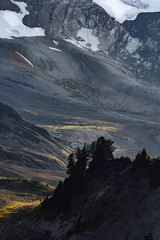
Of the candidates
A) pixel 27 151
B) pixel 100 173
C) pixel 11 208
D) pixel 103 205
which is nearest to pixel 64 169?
pixel 27 151

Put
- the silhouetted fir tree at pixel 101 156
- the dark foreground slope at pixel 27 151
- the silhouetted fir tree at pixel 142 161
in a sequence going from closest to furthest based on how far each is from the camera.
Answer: the silhouetted fir tree at pixel 142 161 < the silhouetted fir tree at pixel 101 156 < the dark foreground slope at pixel 27 151

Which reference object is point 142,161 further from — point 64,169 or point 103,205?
point 64,169

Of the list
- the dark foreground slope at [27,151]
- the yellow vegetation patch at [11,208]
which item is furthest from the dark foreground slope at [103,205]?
the dark foreground slope at [27,151]

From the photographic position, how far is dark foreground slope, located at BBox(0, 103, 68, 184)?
6694 cm

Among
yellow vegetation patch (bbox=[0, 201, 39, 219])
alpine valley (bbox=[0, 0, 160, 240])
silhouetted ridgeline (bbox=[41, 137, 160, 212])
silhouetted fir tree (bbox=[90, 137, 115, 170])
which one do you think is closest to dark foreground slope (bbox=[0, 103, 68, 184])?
alpine valley (bbox=[0, 0, 160, 240])

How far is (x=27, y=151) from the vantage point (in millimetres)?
81000

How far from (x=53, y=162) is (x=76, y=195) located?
4756 cm

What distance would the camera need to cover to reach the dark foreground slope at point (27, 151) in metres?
66.9

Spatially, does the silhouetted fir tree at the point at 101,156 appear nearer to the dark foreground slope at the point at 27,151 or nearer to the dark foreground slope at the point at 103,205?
the dark foreground slope at the point at 103,205

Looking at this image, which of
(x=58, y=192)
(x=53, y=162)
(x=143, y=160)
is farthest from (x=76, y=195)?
(x=53, y=162)

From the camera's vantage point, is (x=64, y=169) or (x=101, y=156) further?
(x=64, y=169)

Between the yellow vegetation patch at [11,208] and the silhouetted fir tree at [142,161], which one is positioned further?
the yellow vegetation patch at [11,208]

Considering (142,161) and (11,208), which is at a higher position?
(142,161)

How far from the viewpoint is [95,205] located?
31859mm
